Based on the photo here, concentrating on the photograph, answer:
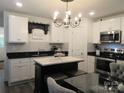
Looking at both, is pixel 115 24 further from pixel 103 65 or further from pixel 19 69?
pixel 19 69

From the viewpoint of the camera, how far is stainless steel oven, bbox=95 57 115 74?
4.04m

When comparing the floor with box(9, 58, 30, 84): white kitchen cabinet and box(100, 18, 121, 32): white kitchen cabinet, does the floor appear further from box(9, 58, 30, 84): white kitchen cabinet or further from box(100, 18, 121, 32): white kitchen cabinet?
box(100, 18, 121, 32): white kitchen cabinet

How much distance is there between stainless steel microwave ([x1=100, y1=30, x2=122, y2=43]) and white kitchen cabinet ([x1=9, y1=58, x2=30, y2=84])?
122 inches

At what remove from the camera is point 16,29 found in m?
3.88

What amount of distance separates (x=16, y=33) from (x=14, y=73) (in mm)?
1391

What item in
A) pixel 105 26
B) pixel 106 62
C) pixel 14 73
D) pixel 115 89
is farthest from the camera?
pixel 105 26

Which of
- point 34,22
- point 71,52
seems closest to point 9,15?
point 34,22

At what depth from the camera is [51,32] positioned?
496 centimetres

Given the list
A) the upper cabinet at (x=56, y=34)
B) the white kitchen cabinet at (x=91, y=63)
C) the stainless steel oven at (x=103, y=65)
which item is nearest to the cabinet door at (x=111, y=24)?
the stainless steel oven at (x=103, y=65)

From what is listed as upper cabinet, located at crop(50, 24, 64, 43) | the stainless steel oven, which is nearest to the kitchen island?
the stainless steel oven

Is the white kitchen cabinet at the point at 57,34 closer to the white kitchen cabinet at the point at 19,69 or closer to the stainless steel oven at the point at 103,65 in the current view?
the white kitchen cabinet at the point at 19,69

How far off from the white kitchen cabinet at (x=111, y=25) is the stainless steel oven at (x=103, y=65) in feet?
3.93

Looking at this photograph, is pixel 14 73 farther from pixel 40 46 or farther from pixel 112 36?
pixel 112 36

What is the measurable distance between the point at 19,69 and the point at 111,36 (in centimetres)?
360
